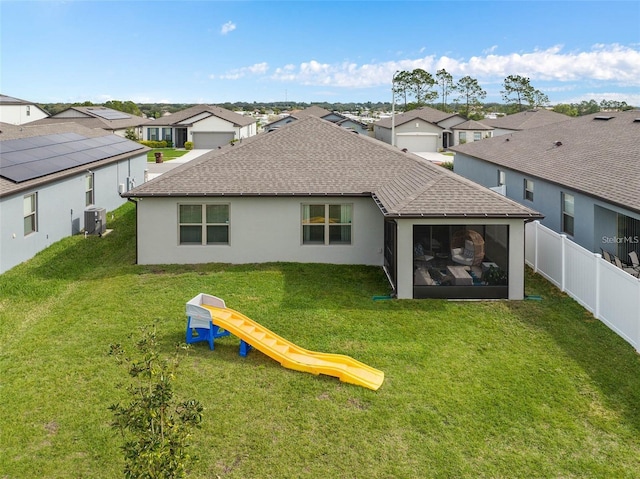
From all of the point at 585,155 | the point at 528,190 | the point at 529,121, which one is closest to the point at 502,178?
the point at 528,190

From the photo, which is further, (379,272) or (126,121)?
(126,121)

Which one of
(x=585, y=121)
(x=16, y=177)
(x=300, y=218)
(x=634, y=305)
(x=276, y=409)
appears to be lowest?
(x=276, y=409)

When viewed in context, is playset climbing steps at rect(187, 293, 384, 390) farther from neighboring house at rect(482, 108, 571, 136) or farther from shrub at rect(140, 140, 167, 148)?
shrub at rect(140, 140, 167, 148)

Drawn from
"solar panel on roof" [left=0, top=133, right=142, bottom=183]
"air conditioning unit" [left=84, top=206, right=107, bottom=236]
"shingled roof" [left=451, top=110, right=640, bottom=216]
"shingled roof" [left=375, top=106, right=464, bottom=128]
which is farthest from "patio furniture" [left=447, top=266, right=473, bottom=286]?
"shingled roof" [left=375, top=106, right=464, bottom=128]

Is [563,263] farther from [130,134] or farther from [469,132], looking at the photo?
[130,134]

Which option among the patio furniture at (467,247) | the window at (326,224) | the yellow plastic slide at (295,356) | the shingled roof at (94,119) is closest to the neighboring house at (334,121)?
the shingled roof at (94,119)

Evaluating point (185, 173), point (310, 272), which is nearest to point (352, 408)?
point (310, 272)

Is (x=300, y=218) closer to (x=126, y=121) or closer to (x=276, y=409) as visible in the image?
(x=276, y=409)
